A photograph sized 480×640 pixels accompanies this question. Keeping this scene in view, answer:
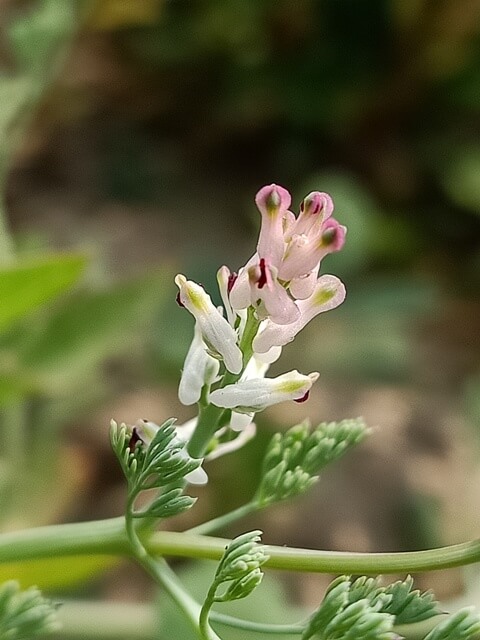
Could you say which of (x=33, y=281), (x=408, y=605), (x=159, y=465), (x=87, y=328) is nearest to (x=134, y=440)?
(x=159, y=465)

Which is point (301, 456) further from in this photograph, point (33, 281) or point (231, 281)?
point (33, 281)

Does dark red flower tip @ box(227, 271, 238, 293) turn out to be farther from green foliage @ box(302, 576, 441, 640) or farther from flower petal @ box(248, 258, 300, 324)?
green foliage @ box(302, 576, 441, 640)

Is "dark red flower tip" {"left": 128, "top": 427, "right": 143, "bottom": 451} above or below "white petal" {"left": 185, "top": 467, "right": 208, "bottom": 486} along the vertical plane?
above

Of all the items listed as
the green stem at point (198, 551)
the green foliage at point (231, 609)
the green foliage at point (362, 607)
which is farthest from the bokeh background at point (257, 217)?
the green foliage at point (362, 607)

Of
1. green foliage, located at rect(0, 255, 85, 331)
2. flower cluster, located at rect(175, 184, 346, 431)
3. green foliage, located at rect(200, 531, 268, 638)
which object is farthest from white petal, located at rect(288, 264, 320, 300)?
green foliage, located at rect(0, 255, 85, 331)

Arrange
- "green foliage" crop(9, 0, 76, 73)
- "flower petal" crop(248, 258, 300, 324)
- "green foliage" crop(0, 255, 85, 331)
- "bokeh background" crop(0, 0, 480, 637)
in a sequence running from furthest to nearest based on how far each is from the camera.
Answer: "bokeh background" crop(0, 0, 480, 637), "green foliage" crop(9, 0, 76, 73), "green foliage" crop(0, 255, 85, 331), "flower petal" crop(248, 258, 300, 324)

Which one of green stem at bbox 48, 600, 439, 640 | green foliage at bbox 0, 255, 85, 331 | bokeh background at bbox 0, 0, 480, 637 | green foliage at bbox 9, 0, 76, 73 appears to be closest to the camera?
green foliage at bbox 0, 255, 85, 331

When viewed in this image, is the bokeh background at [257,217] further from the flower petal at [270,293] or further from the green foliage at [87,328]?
the flower petal at [270,293]

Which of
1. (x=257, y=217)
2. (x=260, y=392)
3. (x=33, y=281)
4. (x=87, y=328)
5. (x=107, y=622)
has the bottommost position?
(x=260, y=392)

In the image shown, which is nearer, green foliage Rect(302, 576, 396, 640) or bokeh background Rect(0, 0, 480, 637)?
green foliage Rect(302, 576, 396, 640)
